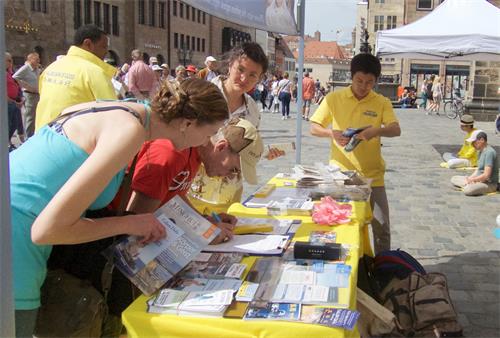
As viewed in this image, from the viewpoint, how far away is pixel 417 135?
1416cm

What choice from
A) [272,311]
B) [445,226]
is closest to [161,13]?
[445,226]

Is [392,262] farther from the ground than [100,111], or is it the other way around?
[100,111]

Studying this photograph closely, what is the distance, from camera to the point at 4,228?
1.39 meters

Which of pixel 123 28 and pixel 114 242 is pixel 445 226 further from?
pixel 123 28

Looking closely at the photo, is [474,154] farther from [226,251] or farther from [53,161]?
[53,161]

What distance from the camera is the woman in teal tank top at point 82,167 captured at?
145 centimetres

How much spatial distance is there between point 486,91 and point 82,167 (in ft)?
63.1

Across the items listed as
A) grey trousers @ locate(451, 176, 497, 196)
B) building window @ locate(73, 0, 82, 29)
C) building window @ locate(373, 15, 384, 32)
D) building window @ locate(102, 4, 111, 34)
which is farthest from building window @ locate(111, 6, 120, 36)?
grey trousers @ locate(451, 176, 497, 196)

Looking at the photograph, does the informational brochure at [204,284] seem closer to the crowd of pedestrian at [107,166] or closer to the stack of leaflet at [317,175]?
the crowd of pedestrian at [107,166]

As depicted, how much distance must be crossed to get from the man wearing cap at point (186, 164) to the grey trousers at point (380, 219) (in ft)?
4.67

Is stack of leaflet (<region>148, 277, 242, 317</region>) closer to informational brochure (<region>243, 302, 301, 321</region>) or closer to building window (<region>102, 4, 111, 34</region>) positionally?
informational brochure (<region>243, 302, 301, 321</region>)

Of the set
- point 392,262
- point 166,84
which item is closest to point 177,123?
point 166,84

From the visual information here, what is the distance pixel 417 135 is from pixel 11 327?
13.8m

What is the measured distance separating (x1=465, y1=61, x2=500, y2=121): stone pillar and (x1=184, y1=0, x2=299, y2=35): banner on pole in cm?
1574
